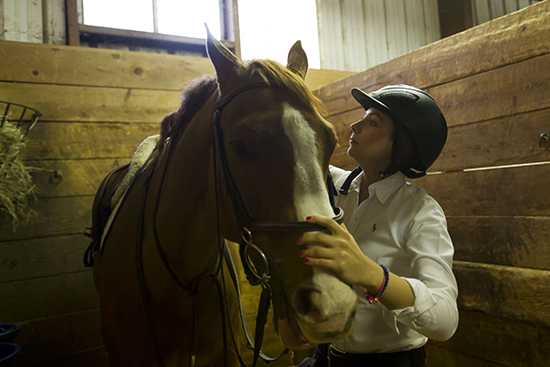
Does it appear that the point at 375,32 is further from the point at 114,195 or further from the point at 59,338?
the point at 59,338

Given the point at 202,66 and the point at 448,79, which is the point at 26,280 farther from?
the point at 448,79

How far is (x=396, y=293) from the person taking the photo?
2.31ft

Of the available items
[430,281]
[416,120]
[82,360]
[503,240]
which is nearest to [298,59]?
[416,120]

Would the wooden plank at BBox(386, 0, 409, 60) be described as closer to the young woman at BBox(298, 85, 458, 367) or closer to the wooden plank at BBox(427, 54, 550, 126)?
the wooden plank at BBox(427, 54, 550, 126)

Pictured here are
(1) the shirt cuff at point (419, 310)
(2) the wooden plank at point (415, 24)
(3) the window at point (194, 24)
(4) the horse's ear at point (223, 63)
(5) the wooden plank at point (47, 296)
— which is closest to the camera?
(1) the shirt cuff at point (419, 310)

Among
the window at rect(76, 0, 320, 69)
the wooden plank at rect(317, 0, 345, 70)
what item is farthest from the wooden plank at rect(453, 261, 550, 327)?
the wooden plank at rect(317, 0, 345, 70)

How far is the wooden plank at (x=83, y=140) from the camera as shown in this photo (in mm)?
1987

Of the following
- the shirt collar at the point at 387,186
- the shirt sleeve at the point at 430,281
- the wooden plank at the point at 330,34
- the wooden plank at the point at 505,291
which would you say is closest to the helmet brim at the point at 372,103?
the shirt collar at the point at 387,186

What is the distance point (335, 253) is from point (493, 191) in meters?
1.03

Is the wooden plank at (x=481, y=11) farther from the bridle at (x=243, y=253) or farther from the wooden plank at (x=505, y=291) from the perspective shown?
the bridle at (x=243, y=253)

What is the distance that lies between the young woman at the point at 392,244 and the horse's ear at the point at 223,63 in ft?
1.43

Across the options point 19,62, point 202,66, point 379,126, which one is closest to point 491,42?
point 379,126

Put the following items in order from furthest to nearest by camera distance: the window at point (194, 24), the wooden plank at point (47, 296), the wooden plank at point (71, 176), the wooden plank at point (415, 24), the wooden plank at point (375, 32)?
the wooden plank at point (415, 24) → the wooden plank at point (375, 32) → the window at point (194, 24) → the wooden plank at point (71, 176) → the wooden plank at point (47, 296)

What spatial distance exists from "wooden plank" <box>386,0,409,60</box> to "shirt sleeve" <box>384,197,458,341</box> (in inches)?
128
